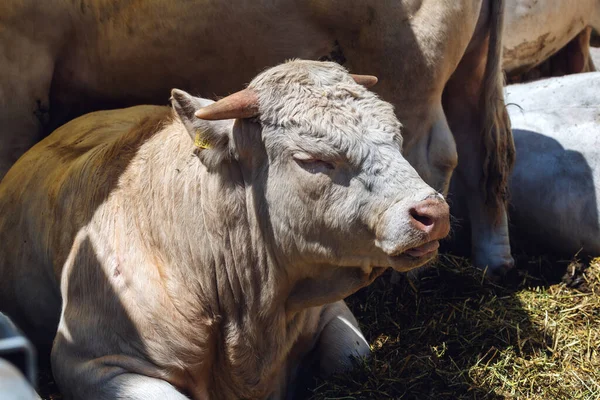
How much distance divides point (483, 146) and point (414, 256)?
2886mm

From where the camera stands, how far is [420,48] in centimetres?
562

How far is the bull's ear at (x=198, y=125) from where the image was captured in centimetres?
415

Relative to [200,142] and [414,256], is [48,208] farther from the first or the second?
[414,256]

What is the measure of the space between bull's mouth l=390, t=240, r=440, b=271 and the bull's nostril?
0.13 meters

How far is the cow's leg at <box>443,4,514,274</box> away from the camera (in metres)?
6.43

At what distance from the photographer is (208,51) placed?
589 cm

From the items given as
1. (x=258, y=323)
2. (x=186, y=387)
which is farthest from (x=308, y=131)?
(x=186, y=387)

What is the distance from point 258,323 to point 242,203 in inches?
22.4

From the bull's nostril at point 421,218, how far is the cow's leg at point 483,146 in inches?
108

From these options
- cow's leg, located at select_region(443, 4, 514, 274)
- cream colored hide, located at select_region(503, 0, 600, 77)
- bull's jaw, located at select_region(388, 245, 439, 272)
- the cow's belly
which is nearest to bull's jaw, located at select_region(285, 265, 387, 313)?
bull's jaw, located at select_region(388, 245, 439, 272)

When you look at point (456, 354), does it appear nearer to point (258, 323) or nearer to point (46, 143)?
point (258, 323)

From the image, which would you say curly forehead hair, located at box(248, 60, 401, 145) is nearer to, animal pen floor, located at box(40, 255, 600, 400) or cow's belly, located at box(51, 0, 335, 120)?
animal pen floor, located at box(40, 255, 600, 400)

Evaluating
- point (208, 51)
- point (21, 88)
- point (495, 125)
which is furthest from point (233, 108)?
point (495, 125)

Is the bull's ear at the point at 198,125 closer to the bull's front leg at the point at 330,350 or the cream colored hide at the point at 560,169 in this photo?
the bull's front leg at the point at 330,350
